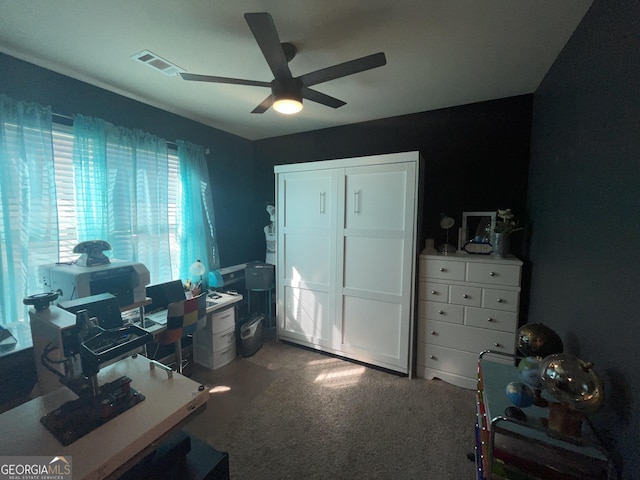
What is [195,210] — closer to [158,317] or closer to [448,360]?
[158,317]

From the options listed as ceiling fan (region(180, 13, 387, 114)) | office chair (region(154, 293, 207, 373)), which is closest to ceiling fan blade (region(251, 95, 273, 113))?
ceiling fan (region(180, 13, 387, 114))

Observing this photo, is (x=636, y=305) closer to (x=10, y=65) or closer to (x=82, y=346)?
(x=82, y=346)

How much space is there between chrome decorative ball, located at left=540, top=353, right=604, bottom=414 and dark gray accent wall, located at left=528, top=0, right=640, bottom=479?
0.11 m

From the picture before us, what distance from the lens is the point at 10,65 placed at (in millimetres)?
1588

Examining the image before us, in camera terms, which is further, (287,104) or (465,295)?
(465,295)

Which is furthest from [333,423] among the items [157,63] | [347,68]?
[157,63]

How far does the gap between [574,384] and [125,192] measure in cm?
291

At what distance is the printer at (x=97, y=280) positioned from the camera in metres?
1.51

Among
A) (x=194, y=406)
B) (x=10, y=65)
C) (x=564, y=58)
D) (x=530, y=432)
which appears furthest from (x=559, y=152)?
(x=10, y=65)

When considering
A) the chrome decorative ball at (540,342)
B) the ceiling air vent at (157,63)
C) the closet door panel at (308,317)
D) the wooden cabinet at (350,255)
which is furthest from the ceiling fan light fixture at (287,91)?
the closet door panel at (308,317)

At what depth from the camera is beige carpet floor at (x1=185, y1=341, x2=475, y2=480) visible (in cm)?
152

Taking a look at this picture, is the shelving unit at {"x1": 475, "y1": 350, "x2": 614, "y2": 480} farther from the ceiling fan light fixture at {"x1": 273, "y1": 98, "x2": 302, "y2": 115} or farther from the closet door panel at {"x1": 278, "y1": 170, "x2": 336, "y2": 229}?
the closet door panel at {"x1": 278, "y1": 170, "x2": 336, "y2": 229}

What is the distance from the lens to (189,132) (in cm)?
270

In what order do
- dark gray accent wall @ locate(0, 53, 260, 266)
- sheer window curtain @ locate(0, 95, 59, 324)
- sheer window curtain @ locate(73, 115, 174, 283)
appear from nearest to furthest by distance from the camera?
sheer window curtain @ locate(0, 95, 59, 324) < dark gray accent wall @ locate(0, 53, 260, 266) < sheer window curtain @ locate(73, 115, 174, 283)
